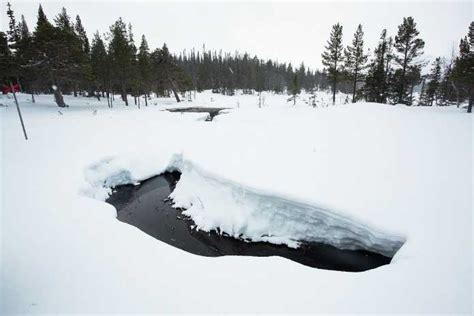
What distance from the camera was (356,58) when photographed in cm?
→ 3316

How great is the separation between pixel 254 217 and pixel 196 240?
8.00ft

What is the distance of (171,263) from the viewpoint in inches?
221

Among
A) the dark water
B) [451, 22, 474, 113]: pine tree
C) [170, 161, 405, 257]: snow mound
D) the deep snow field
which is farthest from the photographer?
[451, 22, 474, 113]: pine tree

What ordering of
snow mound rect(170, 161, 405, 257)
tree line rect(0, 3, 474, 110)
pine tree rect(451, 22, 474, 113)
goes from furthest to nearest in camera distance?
tree line rect(0, 3, 474, 110) < pine tree rect(451, 22, 474, 113) < snow mound rect(170, 161, 405, 257)

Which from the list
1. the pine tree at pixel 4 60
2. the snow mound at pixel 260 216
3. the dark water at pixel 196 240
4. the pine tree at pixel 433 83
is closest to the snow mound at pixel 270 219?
the snow mound at pixel 260 216

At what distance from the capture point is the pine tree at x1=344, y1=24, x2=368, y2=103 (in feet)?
106

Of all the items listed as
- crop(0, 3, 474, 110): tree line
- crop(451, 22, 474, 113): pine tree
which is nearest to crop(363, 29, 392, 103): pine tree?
crop(0, 3, 474, 110): tree line

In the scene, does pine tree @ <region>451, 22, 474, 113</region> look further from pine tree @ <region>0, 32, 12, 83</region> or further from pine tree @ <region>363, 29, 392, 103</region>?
pine tree @ <region>0, 32, 12, 83</region>

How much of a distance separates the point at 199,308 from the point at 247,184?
5901 millimetres

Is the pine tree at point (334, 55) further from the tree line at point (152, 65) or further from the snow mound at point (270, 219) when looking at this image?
the snow mound at point (270, 219)

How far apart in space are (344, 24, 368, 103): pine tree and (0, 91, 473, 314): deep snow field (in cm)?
1843

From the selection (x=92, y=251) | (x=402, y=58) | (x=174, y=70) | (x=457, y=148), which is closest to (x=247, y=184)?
(x=92, y=251)

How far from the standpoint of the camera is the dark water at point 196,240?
7832mm

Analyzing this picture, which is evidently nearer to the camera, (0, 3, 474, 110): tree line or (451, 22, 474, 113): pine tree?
(451, 22, 474, 113): pine tree
